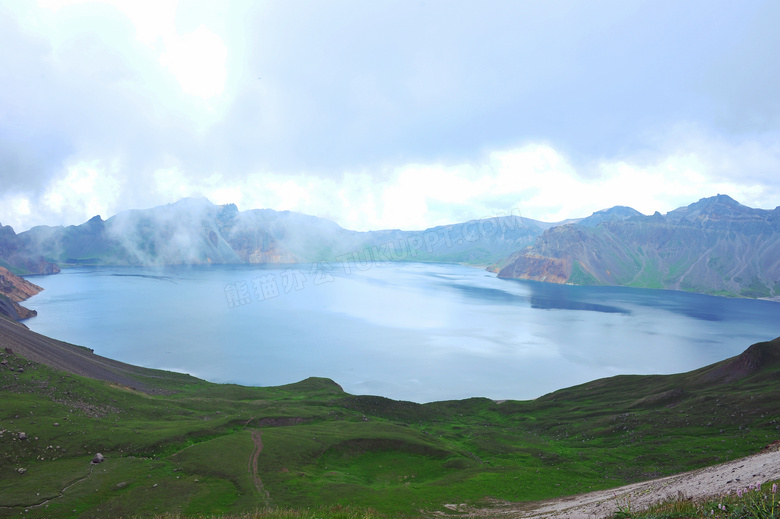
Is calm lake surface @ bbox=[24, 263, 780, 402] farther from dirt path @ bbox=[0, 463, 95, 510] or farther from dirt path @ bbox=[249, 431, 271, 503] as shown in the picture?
dirt path @ bbox=[0, 463, 95, 510]

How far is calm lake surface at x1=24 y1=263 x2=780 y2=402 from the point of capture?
88000 millimetres

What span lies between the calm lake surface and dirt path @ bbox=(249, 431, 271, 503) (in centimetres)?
4065

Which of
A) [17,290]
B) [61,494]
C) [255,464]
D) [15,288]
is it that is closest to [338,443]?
[255,464]

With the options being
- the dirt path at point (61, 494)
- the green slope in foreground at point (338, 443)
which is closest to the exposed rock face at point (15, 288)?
the green slope in foreground at point (338, 443)

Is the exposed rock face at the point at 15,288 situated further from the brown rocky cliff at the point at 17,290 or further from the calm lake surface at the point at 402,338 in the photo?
the calm lake surface at the point at 402,338

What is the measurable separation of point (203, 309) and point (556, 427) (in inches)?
5511

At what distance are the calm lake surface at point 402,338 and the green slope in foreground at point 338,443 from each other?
23.2m

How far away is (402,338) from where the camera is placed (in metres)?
120

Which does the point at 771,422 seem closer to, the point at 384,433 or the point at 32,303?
the point at 384,433

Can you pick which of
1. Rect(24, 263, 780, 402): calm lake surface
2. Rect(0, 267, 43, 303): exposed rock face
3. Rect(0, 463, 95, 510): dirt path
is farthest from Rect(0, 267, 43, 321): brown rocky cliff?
Rect(0, 463, 95, 510): dirt path

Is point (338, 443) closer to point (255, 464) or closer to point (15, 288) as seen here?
point (255, 464)

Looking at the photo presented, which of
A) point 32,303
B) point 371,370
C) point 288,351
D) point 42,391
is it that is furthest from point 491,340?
point 32,303

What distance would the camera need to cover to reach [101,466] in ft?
97.3

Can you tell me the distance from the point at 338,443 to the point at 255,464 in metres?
9.70
